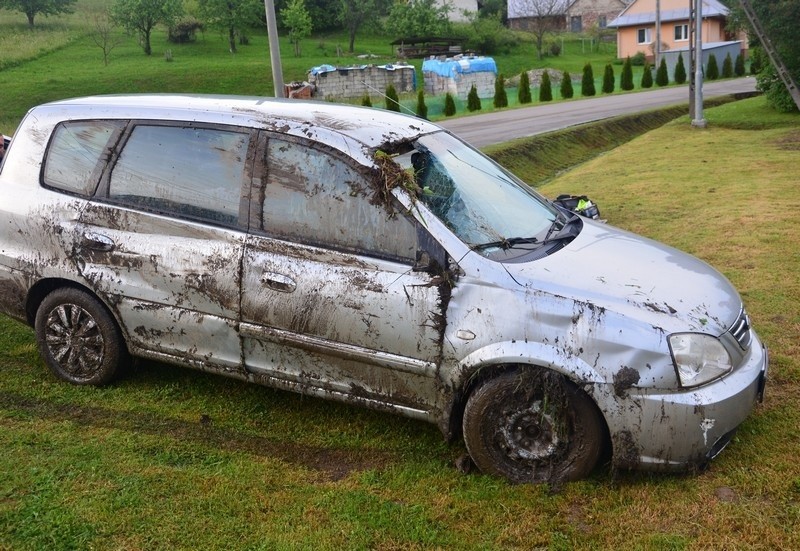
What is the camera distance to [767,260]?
7262 millimetres

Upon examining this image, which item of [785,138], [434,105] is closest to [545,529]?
[785,138]

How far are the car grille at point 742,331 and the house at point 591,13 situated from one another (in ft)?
255

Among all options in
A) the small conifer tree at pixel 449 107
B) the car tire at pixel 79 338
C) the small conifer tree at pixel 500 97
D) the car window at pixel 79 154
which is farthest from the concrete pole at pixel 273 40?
the small conifer tree at pixel 500 97

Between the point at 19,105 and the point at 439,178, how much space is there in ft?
119

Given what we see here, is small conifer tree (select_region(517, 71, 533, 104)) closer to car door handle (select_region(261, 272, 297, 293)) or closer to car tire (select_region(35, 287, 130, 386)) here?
car tire (select_region(35, 287, 130, 386))

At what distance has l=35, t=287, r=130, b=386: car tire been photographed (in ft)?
15.5

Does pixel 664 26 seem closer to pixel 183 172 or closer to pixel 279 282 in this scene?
pixel 183 172

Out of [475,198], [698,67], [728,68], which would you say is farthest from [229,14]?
[475,198]

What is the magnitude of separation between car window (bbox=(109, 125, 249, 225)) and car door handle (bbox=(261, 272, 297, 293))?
392 mm

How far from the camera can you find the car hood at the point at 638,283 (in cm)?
361

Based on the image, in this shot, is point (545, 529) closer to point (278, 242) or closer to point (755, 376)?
point (755, 376)

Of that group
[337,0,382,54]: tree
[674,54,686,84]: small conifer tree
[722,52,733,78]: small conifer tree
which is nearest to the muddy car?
[674,54,686,84]: small conifer tree

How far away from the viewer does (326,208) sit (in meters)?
4.10

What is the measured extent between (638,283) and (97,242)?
3005 mm
